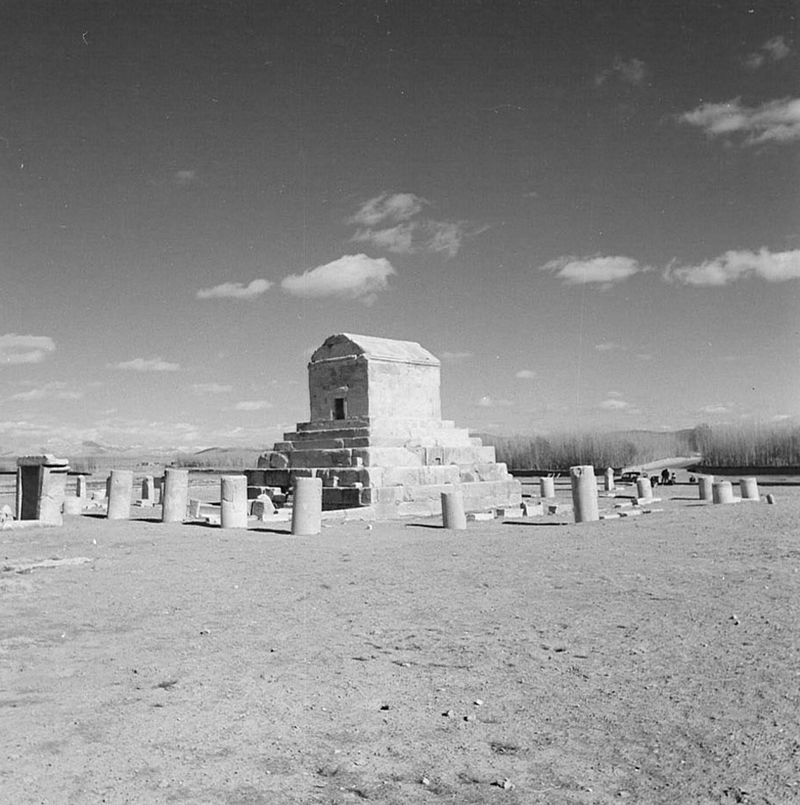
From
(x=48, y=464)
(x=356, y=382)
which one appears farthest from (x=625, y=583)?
(x=356, y=382)

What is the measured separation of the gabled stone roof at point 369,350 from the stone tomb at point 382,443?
1.2 inches

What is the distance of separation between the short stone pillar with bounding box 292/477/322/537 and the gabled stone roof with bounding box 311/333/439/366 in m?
7.18

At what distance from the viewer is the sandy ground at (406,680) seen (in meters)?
3.40

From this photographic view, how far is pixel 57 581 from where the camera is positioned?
827 centimetres

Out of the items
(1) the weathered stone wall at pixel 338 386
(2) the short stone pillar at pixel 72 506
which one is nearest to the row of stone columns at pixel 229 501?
(2) the short stone pillar at pixel 72 506

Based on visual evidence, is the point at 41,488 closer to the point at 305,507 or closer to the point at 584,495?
the point at 305,507

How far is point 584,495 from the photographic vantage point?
13.6 m

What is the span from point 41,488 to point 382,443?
24.2ft

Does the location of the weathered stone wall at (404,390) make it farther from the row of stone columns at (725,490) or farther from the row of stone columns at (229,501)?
the row of stone columns at (725,490)

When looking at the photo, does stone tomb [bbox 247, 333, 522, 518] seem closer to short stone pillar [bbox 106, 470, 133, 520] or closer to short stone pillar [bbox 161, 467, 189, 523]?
short stone pillar [bbox 161, 467, 189, 523]

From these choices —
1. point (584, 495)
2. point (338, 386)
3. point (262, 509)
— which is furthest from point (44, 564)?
point (338, 386)

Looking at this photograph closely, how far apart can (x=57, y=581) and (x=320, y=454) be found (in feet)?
32.8

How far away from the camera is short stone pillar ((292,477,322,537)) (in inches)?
490

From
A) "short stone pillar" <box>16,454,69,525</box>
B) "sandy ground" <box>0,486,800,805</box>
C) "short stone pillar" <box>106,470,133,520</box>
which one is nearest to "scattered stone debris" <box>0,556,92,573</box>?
"sandy ground" <box>0,486,800,805</box>
